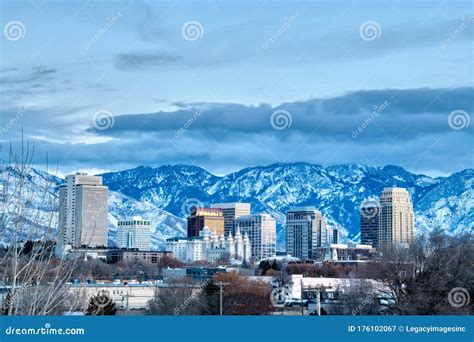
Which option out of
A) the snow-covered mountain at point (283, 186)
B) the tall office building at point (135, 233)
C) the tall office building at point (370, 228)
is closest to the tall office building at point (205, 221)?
the tall office building at point (135, 233)

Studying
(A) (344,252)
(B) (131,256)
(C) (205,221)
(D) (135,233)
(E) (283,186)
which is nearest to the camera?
(B) (131,256)

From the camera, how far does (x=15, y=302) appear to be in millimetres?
5773

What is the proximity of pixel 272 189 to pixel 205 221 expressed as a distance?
123 feet

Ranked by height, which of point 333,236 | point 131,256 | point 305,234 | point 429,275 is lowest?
point 429,275

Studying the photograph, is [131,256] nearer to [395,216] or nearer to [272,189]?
[395,216]

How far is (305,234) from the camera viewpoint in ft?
293

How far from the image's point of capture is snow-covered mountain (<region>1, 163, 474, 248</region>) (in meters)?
115

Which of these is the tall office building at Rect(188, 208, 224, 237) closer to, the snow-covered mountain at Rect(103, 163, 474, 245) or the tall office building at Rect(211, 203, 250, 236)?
the tall office building at Rect(211, 203, 250, 236)

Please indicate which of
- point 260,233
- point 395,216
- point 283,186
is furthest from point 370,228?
point 283,186

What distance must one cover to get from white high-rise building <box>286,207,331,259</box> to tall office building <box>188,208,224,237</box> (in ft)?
23.6

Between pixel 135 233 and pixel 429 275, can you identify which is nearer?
pixel 429 275

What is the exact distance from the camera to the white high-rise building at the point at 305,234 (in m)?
88.1

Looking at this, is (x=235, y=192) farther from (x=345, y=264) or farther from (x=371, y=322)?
(x=371, y=322)

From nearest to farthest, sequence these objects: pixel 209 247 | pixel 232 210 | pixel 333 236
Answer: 1. pixel 209 247
2. pixel 333 236
3. pixel 232 210
